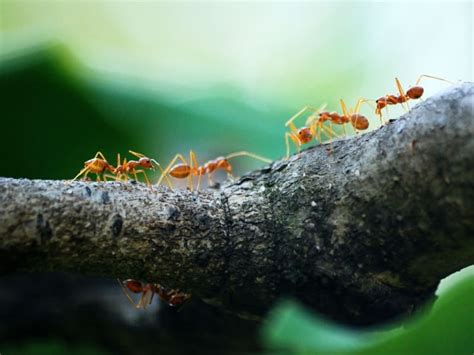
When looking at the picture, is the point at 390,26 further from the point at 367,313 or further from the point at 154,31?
the point at 367,313

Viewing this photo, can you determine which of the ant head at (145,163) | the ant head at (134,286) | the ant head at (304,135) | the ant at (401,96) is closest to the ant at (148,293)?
the ant head at (134,286)

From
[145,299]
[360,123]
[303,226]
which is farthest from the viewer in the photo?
[145,299]

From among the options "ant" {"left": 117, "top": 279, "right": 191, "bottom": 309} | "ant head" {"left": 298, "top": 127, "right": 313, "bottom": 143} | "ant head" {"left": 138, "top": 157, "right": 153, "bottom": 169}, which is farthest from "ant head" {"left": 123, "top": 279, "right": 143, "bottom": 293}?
"ant head" {"left": 298, "top": 127, "right": 313, "bottom": 143}

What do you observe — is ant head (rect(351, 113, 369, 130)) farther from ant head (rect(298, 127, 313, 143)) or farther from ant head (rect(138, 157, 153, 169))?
ant head (rect(138, 157, 153, 169))

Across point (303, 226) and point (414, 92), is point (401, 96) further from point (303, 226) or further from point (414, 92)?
point (303, 226)

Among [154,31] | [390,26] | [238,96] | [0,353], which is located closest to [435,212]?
[0,353]

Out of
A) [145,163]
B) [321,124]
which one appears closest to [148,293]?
[145,163]
